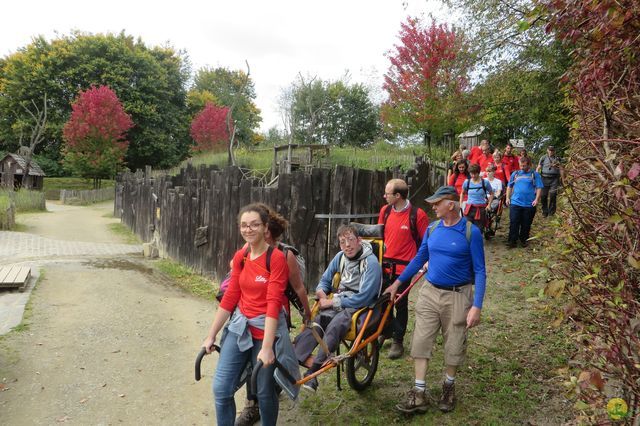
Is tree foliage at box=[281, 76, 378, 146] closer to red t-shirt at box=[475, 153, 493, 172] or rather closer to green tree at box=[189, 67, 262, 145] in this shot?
green tree at box=[189, 67, 262, 145]

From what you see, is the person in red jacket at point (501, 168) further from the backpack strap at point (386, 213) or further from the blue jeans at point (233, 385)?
the blue jeans at point (233, 385)

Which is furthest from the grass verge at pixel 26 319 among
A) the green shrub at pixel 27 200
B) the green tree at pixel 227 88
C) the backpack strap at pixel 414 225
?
the green tree at pixel 227 88

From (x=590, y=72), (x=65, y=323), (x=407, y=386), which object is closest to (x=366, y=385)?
(x=407, y=386)

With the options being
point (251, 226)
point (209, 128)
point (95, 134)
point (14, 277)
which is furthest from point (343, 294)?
point (209, 128)

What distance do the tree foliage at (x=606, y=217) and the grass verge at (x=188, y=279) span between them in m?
6.58

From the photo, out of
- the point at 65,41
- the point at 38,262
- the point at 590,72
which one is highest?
the point at 65,41

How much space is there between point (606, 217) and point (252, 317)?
2.22 meters

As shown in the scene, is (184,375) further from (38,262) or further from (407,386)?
(38,262)

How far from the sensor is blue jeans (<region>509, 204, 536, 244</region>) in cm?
830

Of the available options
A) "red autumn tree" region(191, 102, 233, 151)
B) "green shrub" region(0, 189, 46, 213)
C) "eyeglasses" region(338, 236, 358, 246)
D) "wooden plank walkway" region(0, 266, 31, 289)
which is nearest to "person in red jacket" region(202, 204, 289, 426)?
"eyeglasses" region(338, 236, 358, 246)

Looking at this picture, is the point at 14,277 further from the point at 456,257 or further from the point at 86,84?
the point at 86,84

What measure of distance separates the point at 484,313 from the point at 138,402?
4.21 meters

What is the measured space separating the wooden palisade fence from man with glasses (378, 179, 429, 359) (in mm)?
2151

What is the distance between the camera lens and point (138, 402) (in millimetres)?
4070
